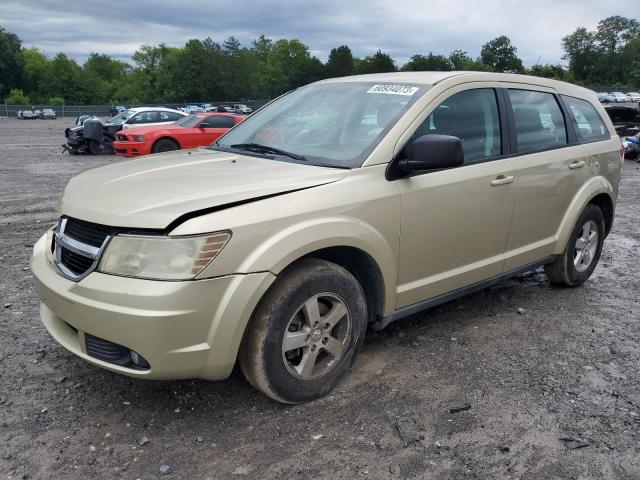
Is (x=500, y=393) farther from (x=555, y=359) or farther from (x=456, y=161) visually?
(x=456, y=161)

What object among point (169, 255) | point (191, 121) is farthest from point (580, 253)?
point (191, 121)

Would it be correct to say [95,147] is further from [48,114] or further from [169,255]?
[48,114]

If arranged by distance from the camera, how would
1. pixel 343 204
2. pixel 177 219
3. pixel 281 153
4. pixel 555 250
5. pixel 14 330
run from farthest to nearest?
pixel 555 250 < pixel 14 330 < pixel 281 153 < pixel 343 204 < pixel 177 219

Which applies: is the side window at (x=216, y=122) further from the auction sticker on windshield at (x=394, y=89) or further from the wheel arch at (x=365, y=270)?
the wheel arch at (x=365, y=270)

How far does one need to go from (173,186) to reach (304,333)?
102cm

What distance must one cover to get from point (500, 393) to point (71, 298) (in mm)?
2396

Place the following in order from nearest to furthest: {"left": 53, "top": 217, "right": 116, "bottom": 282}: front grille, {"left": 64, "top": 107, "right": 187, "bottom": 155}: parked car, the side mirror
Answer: {"left": 53, "top": 217, "right": 116, "bottom": 282}: front grille, the side mirror, {"left": 64, "top": 107, "right": 187, "bottom": 155}: parked car

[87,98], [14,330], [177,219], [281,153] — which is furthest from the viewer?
[87,98]

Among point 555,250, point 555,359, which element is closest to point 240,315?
point 555,359

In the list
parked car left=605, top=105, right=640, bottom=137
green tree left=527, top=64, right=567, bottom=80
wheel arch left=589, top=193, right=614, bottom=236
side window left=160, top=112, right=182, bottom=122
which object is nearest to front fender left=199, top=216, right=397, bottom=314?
wheel arch left=589, top=193, right=614, bottom=236

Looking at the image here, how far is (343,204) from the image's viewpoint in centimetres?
327

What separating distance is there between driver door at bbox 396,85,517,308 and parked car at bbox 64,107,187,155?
1584 cm

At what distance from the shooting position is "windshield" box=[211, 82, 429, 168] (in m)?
3.64

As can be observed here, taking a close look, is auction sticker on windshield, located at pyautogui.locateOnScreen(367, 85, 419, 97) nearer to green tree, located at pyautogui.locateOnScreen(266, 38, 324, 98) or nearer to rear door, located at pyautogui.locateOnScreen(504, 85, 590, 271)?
rear door, located at pyautogui.locateOnScreen(504, 85, 590, 271)
